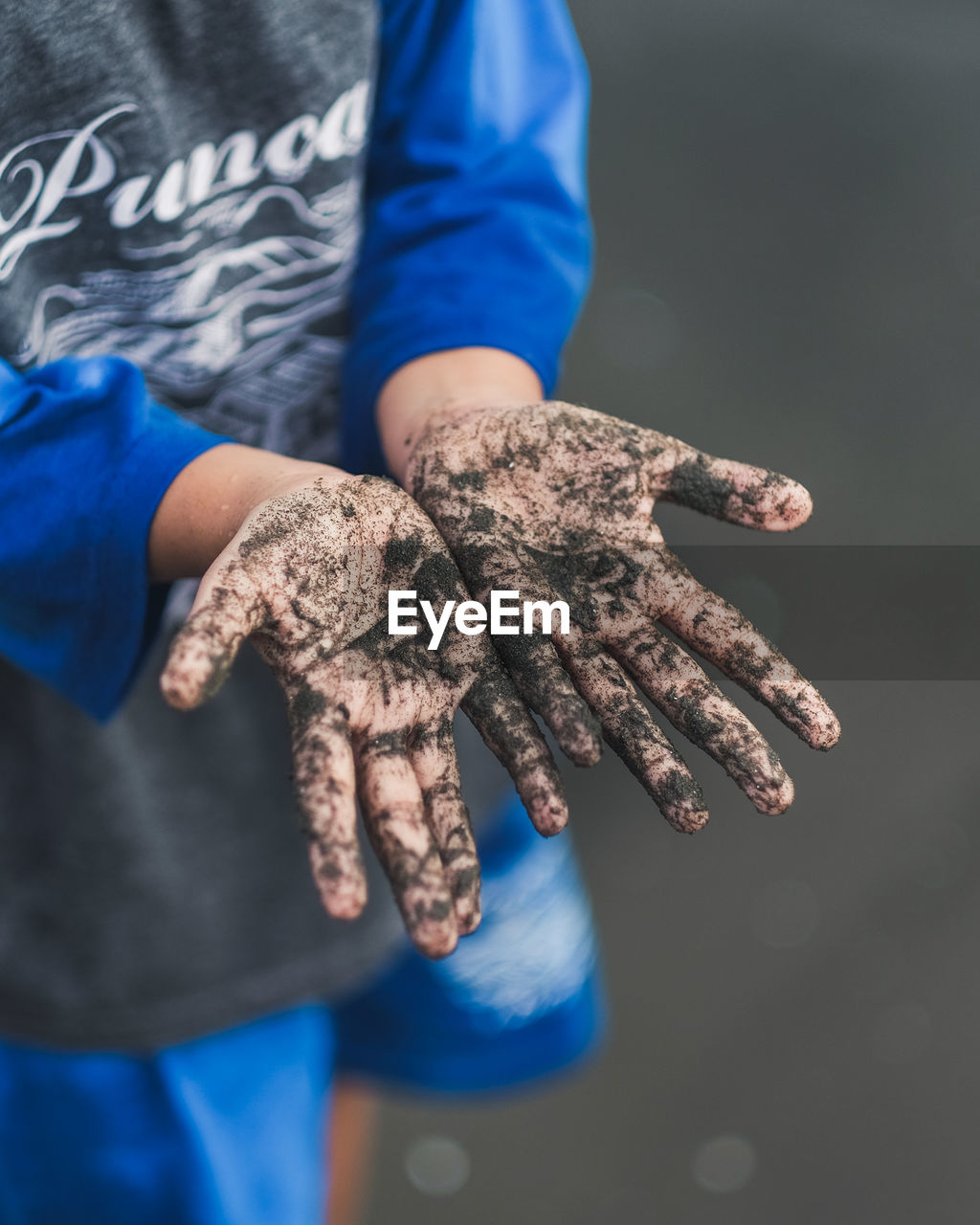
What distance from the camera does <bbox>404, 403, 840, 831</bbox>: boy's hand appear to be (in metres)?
0.39

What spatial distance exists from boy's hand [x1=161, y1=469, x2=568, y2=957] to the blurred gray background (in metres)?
0.72

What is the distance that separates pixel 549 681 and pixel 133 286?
33 cm

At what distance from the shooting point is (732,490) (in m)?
0.44

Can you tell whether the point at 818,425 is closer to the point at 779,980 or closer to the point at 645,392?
the point at 645,392

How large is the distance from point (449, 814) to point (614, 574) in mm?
141

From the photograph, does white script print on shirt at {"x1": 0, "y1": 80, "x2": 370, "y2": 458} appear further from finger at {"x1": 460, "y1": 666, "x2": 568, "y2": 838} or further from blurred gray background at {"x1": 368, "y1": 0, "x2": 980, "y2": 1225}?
blurred gray background at {"x1": 368, "y1": 0, "x2": 980, "y2": 1225}

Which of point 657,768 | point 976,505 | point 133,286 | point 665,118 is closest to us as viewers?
point 657,768

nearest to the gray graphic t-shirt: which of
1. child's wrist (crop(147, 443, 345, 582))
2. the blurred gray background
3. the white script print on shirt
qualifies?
the white script print on shirt

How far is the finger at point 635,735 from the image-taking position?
1.23 feet

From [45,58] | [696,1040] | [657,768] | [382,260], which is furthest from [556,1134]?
[45,58]

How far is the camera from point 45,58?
43cm

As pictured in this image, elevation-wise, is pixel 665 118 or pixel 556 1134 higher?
pixel 665 118

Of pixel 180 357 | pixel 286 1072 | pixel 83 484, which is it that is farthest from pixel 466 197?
pixel 286 1072

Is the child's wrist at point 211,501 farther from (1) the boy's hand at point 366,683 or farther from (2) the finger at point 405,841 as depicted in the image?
(2) the finger at point 405,841
